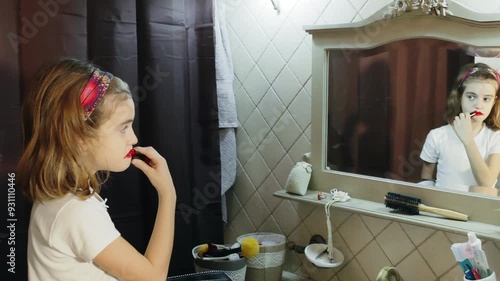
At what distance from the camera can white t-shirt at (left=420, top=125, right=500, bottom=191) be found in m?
1.23

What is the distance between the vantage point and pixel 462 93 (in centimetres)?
125

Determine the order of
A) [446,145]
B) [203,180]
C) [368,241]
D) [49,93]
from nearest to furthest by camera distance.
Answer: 1. [49,93]
2. [446,145]
3. [368,241]
4. [203,180]

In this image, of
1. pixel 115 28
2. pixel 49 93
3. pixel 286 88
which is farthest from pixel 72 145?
pixel 286 88

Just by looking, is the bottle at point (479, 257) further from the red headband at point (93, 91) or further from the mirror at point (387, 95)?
the red headband at point (93, 91)

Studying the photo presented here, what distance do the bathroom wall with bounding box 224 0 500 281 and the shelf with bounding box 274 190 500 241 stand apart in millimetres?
78

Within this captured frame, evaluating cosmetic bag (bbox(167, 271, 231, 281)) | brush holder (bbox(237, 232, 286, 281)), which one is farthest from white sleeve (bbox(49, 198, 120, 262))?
brush holder (bbox(237, 232, 286, 281))

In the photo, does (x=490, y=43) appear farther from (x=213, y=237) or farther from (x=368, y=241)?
(x=213, y=237)

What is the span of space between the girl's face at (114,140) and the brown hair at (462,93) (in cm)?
75

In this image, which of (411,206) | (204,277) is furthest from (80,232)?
(411,206)

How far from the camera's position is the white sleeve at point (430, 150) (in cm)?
132

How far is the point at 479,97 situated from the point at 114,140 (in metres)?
0.82

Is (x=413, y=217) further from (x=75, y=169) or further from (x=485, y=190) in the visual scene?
(x=75, y=169)

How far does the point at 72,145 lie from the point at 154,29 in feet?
2.52

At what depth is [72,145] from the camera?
974 millimetres
